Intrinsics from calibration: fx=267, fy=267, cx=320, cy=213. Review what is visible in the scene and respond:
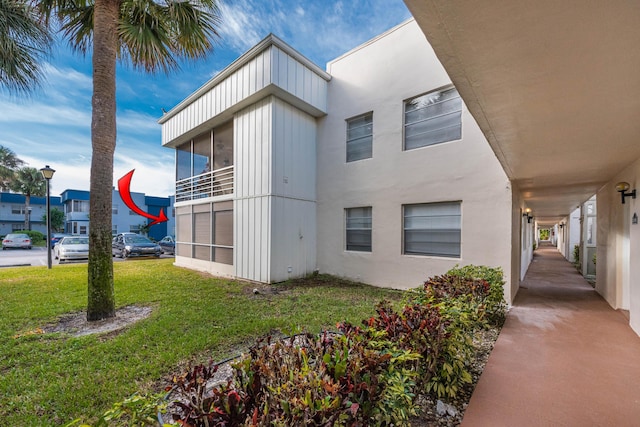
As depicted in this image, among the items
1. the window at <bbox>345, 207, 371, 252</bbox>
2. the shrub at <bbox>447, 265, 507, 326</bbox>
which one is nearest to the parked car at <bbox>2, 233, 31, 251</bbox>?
the window at <bbox>345, 207, 371, 252</bbox>

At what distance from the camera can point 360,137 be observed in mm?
8141

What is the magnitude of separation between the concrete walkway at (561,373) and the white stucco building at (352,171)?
1.33 meters

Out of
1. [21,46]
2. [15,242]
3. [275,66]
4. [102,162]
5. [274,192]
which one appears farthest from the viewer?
[15,242]

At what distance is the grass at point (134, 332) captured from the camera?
2.55m

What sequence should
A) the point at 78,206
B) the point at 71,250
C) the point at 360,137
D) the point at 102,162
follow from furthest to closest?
1. the point at 78,206
2. the point at 71,250
3. the point at 360,137
4. the point at 102,162

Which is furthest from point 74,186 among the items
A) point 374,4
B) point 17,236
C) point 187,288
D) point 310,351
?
point 310,351

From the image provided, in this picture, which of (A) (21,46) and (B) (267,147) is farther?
(B) (267,147)

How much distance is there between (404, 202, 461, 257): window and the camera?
21.0 feet

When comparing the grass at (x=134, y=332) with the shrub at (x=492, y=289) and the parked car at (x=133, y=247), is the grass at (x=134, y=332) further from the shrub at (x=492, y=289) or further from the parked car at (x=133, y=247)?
the parked car at (x=133, y=247)

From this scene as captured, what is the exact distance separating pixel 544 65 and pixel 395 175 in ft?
17.8

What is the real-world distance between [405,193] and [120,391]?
21.4 ft

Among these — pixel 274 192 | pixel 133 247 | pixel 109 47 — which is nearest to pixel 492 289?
pixel 274 192

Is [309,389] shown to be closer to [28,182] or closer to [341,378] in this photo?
[341,378]

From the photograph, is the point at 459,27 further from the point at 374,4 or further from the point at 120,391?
the point at 374,4
